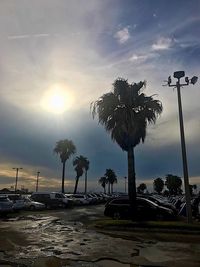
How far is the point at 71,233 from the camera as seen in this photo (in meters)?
18.3

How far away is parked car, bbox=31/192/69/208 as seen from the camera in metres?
42.1

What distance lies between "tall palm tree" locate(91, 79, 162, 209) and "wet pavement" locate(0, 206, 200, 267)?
9372 mm

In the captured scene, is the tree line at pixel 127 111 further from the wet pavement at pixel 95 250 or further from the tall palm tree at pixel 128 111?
the wet pavement at pixel 95 250

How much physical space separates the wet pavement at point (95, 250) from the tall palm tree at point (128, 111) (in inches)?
369

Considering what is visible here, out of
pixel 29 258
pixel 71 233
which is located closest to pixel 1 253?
pixel 29 258

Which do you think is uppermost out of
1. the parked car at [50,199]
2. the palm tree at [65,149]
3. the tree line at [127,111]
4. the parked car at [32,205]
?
the palm tree at [65,149]

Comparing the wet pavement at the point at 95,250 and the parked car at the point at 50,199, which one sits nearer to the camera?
the wet pavement at the point at 95,250

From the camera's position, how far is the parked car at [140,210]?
970 inches

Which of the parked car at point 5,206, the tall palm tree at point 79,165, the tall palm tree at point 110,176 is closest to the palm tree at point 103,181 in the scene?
the tall palm tree at point 110,176

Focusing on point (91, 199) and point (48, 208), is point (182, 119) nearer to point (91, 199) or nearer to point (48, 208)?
point (48, 208)

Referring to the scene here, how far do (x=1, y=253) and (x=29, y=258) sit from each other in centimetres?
134

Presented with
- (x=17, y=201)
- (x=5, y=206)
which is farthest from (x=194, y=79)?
(x=17, y=201)

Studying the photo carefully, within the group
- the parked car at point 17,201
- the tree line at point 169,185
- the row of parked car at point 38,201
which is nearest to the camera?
the row of parked car at point 38,201

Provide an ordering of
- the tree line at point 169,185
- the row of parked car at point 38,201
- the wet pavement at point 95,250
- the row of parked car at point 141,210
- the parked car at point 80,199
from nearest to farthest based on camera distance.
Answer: the wet pavement at point 95,250 → the row of parked car at point 141,210 → the row of parked car at point 38,201 → the parked car at point 80,199 → the tree line at point 169,185
